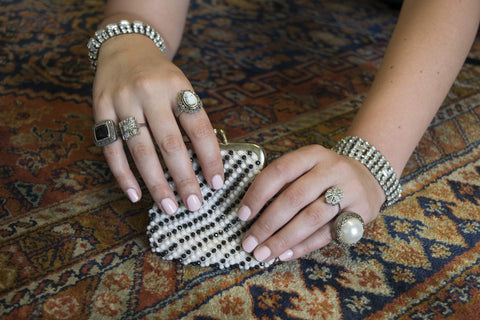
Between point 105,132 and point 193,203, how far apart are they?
9.1 inches

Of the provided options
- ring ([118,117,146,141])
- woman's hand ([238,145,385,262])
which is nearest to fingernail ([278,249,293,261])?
woman's hand ([238,145,385,262])

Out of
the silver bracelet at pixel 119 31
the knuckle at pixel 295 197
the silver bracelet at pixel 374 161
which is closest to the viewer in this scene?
the knuckle at pixel 295 197

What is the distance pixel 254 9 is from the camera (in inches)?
92.3

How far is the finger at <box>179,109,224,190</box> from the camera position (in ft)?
2.76

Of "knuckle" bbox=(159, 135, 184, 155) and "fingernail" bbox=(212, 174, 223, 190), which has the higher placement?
"knuckle" bbox=(159, 135, 184, 155)

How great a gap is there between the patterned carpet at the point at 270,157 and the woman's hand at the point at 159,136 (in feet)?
0.53

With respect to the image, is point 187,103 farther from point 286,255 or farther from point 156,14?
point 156,14

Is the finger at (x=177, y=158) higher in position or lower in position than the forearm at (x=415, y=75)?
lower

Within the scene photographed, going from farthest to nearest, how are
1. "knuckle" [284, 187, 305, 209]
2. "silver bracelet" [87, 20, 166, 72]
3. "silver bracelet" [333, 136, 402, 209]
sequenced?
"silver bracelet" [87, 20, 166, 72] → "silver bracelet" [333, 136, 402, 209] → "knuckle" [284, 187, 305, 209]

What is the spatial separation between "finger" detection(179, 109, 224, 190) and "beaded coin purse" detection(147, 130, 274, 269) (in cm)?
3

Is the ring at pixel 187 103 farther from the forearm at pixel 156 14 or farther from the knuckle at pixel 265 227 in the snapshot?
the forearm at pixel 156 14

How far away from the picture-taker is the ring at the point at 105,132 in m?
0.87

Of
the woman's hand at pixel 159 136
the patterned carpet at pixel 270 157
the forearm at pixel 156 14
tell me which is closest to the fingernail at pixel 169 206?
the woman's hand at pixel 159 136

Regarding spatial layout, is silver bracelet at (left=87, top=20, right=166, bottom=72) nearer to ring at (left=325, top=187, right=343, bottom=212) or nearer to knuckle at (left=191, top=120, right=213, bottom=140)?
knuckle at (left=191, top=120, right=213, bottom=140)
